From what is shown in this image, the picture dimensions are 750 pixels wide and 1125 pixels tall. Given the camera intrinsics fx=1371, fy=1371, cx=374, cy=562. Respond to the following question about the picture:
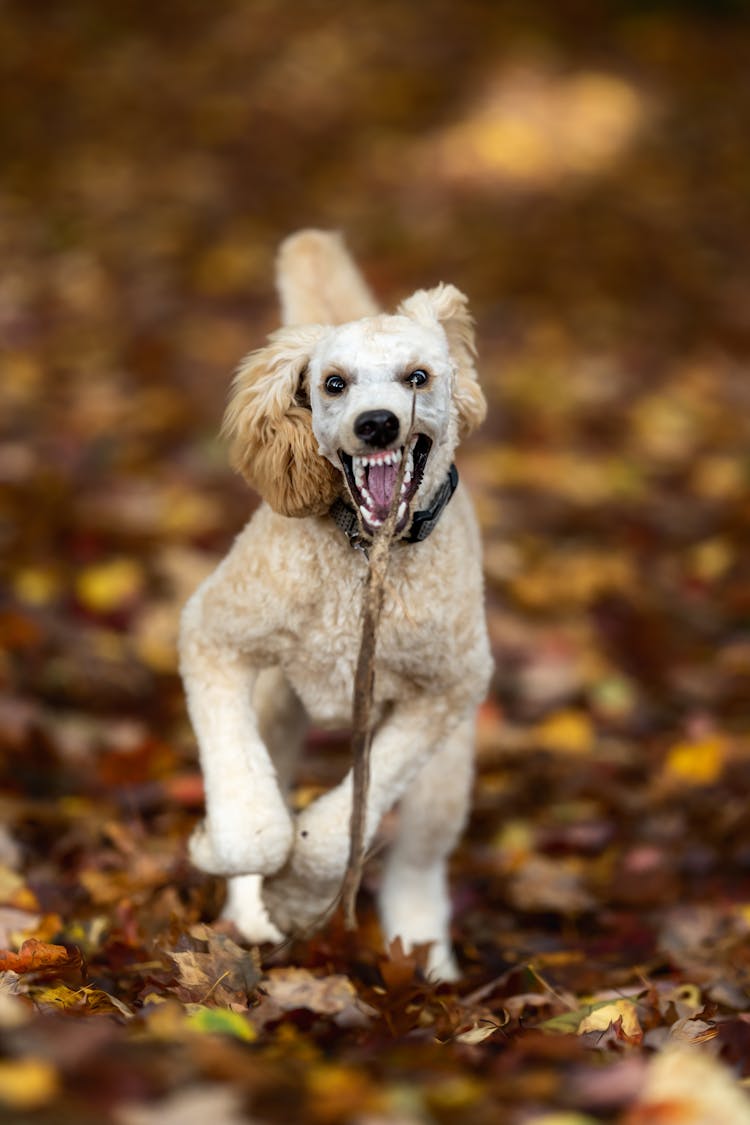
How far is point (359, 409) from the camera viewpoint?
2.37m

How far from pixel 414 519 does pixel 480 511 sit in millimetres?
3727

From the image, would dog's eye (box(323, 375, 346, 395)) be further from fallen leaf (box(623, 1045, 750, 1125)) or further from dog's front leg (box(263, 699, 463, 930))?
fallen leaf (box(623, 1045, 750, 1125))

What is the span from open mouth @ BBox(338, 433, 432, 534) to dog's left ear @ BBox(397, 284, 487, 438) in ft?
0.64

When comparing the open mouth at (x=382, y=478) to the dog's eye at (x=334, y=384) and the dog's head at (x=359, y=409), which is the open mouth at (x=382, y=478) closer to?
the dog's head at (x=359, y=409)

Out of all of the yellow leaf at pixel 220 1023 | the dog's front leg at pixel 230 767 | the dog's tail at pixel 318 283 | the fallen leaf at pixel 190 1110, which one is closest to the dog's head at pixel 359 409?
the dog's front leg at pixel 230 767

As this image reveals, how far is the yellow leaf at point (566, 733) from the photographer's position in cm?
475

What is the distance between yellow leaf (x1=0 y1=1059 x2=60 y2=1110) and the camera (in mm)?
1810

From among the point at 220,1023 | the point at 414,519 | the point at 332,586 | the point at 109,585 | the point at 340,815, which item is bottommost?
the point at 220,1023

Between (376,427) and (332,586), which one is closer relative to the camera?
(376,427)

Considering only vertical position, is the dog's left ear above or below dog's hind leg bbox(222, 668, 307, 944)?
above

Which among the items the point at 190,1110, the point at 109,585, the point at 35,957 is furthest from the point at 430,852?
the point at 109,585

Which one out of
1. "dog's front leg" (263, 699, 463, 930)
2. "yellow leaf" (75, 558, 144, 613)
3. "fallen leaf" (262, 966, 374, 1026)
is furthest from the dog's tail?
"yellow leaf" (75, 558, 144, 613)

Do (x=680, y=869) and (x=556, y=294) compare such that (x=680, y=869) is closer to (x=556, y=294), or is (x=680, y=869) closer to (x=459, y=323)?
(x=459, y=323)

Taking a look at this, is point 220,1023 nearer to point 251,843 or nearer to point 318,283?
point 251,843
